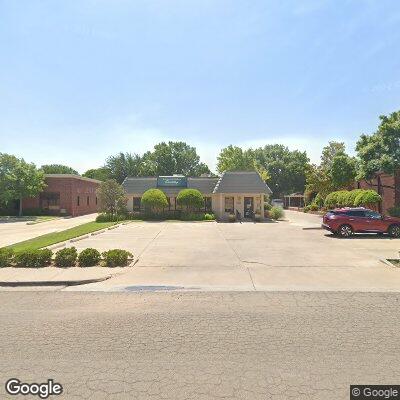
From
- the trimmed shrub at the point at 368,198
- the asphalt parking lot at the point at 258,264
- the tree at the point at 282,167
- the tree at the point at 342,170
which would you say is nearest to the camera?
the asphalt parking lot at the point at 258,264

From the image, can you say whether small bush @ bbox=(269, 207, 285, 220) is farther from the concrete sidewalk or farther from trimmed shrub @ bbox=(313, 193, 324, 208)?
the concrete sidewalk

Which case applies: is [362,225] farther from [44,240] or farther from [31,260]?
[44,240]

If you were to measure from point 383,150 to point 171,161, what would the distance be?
210ft

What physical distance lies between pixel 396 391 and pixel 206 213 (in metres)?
33.2

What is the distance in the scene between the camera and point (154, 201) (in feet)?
116

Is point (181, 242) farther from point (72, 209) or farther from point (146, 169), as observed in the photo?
point (146, 169)

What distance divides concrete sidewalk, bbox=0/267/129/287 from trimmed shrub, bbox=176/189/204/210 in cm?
2417

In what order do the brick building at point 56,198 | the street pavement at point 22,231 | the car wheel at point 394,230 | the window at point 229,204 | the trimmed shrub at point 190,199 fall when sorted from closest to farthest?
the car wheel at point 394,230
the street pavement at point 22,231
the trimmed shrub at point 190,199
the window at point 229,204
the brick building at point 56,198

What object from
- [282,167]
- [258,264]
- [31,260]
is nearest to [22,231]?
[31,260]

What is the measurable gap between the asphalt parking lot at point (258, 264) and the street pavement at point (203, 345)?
1.43 m

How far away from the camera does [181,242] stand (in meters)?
18.2

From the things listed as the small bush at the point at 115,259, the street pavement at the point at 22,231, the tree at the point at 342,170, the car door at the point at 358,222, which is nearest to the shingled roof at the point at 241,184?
the tree at the point at 342,170

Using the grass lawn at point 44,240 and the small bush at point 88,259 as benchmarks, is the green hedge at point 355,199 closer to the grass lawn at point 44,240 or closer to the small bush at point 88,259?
the grass lawn at point 44,240

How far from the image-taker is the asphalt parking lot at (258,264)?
956 cm
